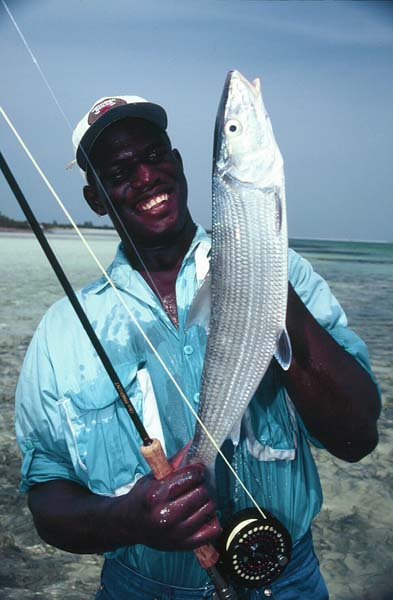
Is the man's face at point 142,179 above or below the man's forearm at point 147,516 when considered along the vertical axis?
above

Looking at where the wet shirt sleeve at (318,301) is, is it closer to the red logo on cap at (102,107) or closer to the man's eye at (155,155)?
the man's eye at (155,155)

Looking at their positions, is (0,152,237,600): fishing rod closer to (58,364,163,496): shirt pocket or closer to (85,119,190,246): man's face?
(58,364,163,496): shirt pocket

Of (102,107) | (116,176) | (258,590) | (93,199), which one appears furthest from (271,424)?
(102,107)

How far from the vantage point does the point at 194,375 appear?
2.48m

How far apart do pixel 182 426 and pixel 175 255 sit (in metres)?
0.83

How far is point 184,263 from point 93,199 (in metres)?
0.69

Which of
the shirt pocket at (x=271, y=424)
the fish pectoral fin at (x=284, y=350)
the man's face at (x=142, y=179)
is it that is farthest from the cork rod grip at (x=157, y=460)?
the man's face at (x=142, y=179)

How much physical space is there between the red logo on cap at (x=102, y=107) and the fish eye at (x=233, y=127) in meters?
1.08

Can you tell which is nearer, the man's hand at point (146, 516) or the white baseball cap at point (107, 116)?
the man's hand at point (146, 516)

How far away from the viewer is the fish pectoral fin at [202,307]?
213 cm

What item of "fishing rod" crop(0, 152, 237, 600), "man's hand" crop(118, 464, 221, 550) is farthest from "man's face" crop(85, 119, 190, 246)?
"man's hand" crop(118, 464, 221, 550)

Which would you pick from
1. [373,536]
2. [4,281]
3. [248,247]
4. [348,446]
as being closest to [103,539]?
[348,446]

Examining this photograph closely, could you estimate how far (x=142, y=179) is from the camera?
8.68 ft

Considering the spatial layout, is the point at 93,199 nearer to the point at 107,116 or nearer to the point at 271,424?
the point at 107,116
